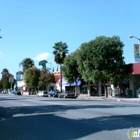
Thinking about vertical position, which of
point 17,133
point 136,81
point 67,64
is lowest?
point 17,133

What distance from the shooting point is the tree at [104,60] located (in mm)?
46344

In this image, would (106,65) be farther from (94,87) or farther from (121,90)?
(94,87)

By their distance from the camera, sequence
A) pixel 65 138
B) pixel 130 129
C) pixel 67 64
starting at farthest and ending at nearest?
pixel 67 64 < pixel 130 129 < pixel 65 138

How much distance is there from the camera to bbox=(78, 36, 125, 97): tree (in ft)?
152

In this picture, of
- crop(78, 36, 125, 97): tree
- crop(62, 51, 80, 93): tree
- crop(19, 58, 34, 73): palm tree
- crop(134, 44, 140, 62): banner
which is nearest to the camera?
crop(134, 44, 140, 62): banner

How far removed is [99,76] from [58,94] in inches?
624

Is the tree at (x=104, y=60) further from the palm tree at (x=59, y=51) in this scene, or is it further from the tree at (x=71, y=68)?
the palm tree at (x=59, y=51)

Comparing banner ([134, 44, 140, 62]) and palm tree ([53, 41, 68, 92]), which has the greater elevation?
palm tree ([53, 41, 68, 92])

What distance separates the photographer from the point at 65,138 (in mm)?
9391

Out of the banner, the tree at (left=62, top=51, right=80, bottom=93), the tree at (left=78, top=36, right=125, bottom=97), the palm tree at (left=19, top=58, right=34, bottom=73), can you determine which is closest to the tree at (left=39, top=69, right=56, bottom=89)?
the tree at (left=62, top=51, right=80, bottom=93)

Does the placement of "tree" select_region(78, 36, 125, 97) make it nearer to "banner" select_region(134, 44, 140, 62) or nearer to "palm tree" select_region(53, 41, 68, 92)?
"banner" select_region(134, 44, 140, 62)

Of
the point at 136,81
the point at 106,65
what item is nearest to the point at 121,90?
the point at 136,81

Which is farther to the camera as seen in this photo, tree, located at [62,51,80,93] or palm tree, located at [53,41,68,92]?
palm tree, located at [53,41,68,92]

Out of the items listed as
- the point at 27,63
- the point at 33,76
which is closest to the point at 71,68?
the point at 33,76
